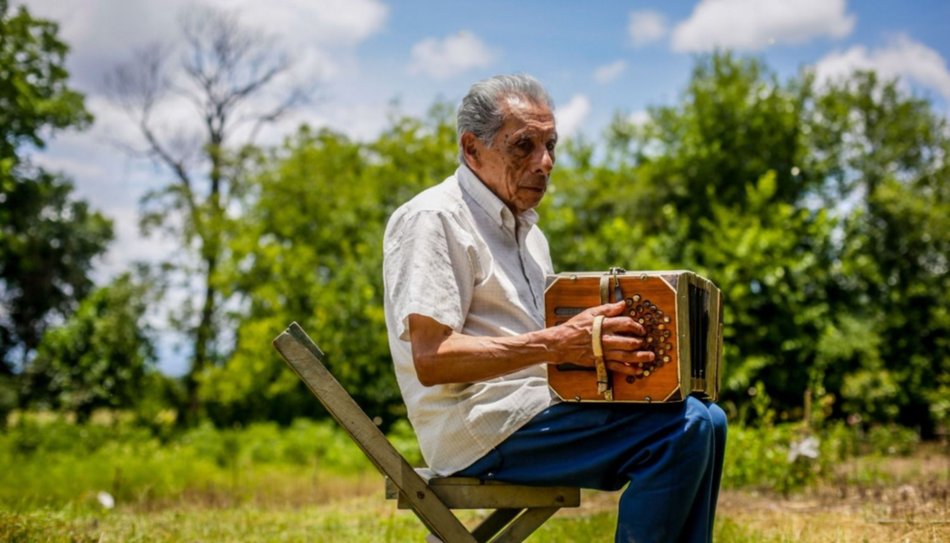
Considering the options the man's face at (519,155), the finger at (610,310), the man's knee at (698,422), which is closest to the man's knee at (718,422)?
the man's knee at (698,422)

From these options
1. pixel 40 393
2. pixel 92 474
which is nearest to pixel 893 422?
pixel 92 474

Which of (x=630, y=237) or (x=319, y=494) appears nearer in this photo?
(x=319, y=494)

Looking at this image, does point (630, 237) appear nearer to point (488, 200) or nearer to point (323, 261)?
point (323, 261)

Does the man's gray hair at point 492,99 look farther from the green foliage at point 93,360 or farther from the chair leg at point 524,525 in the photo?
the green foliage at point 93,360

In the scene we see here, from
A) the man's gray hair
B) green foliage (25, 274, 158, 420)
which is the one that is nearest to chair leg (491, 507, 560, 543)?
the man's gray hair

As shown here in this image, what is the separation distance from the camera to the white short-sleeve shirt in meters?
3.02

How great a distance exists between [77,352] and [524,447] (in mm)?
21310

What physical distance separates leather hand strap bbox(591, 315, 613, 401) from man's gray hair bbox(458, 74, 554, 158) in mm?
880

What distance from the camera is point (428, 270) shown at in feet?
9.87

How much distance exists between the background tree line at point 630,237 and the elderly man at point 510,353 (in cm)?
1069

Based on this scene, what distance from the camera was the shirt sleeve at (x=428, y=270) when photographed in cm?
297

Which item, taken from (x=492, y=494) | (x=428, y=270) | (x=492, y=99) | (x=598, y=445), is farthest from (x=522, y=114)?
(x=492, y=494)

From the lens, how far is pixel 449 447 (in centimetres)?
321

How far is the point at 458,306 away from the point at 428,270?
0.15 meters
